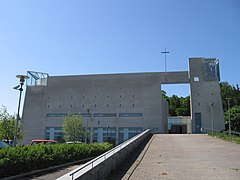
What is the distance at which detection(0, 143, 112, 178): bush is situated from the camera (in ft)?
35.4

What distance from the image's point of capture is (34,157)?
41.7 feet

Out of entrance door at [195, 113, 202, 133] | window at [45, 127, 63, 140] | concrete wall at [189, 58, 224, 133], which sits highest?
concrete wall at [189, 58, 224, 133]

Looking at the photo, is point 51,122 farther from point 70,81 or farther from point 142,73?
point 142,73

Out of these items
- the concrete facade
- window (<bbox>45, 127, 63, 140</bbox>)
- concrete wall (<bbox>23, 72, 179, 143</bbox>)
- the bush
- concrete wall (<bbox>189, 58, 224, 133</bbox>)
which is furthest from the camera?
window (<bbox>45, 127, 63, 140</bbox>)

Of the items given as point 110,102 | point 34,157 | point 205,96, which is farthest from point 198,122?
point 34,157

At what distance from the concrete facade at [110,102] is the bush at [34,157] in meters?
35.5

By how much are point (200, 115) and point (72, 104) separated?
28823 millimetres

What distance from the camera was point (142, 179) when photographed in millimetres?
7730

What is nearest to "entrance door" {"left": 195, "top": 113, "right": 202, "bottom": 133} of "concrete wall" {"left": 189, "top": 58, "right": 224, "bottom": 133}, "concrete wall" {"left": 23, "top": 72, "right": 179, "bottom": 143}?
"concrete wall" {"left": 189, "top": 58, "right": 224, "bottom": 133}

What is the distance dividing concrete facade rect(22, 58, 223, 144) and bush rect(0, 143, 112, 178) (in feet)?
116

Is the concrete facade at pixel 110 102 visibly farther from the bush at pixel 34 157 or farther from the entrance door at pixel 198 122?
the bush at pixel 34 157

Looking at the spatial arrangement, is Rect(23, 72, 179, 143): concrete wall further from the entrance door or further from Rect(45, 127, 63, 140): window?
the entrance door

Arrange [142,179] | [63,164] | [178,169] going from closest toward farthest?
[142,179] < [178,169] < [63,164]

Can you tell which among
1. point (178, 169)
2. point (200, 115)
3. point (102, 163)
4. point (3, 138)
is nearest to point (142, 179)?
point (102, 163)
